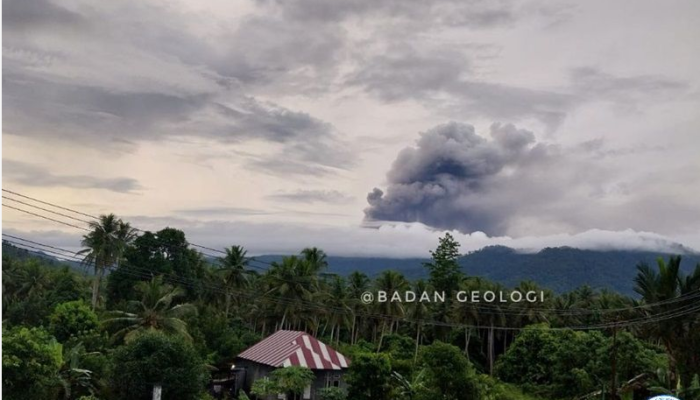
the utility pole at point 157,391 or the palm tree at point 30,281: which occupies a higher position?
the palm tree at point 30,281

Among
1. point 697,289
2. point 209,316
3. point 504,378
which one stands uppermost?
point 697,289

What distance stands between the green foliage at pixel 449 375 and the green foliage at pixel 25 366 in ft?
47.8

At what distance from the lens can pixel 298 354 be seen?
31.4 meters

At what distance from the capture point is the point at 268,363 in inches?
1238

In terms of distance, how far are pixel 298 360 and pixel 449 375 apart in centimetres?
960

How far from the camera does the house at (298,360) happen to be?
102 feet

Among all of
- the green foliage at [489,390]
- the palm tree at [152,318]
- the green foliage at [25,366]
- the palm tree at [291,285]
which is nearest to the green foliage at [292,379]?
the palm tree at [152,318]

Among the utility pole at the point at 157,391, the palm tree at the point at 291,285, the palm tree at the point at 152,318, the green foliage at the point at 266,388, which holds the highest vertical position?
the palm tree at the point at 291,285

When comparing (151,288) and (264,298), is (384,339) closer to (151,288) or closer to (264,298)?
(264,298)

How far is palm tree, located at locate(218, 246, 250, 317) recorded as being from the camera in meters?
54.8

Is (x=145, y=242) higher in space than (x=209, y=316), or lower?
higher

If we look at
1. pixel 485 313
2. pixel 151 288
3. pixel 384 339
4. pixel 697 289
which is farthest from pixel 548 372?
pixel 151 288

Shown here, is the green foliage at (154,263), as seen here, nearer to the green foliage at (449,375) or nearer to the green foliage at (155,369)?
the green foliage at (155,369)

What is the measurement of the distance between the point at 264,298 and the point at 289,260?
4226 mm
